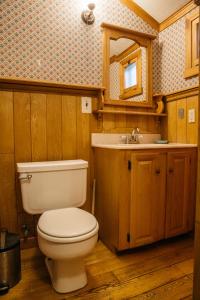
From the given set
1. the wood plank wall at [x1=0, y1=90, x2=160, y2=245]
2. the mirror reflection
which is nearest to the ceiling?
the mirror reflection

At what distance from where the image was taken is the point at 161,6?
79.8 inches

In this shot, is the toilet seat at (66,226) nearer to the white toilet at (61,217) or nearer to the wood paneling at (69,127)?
the white toilet at (61,217)

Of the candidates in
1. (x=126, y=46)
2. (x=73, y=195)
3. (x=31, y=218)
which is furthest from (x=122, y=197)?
(x=126, y=46)

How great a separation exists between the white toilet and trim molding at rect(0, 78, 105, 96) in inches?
24.9

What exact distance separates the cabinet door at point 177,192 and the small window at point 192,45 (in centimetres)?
77

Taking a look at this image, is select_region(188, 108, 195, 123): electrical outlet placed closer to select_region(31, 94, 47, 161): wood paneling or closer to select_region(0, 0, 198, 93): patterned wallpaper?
select_region(0, 0, 198, 93): patterned wallpaper

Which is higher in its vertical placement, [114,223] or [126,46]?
[126,46]

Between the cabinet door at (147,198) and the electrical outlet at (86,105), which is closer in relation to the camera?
the cabinet door at (147,198)

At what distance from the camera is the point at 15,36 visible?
1.63 m

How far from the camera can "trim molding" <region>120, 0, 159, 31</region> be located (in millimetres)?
2016

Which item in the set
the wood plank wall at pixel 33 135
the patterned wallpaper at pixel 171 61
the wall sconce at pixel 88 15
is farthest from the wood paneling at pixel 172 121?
the wall sconce at pixel 88 15

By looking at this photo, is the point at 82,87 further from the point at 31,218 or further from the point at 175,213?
the point at 175,213

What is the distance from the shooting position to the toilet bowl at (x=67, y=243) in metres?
1.11

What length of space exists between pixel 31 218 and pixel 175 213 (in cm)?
121
